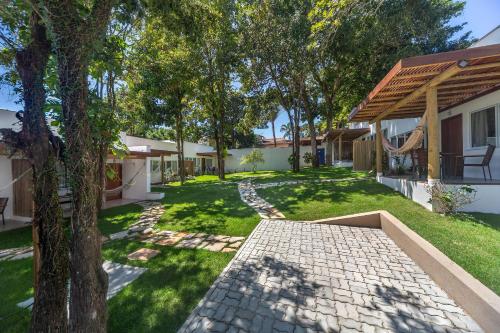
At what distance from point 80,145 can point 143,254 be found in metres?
3.32

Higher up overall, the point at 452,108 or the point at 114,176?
A: the point at 452,108

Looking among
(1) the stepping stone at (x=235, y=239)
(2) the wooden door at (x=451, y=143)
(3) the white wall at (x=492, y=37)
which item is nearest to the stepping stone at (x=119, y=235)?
(1) the stepping stone at (x=235, y=239)

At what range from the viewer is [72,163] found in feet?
6.19

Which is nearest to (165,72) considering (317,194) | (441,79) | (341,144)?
(317,194)

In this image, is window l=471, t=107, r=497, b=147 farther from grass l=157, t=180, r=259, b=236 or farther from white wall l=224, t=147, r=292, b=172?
white wall l=224, t=147, r=292, b=172

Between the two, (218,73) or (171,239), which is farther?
(218,73)

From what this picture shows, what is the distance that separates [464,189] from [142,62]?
9401 millimetres

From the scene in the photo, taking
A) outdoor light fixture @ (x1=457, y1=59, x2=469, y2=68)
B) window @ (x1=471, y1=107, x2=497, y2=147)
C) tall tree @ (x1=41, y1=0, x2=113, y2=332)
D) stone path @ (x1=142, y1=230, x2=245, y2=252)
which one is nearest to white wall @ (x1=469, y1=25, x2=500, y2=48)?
window @ (x1=471, y1=107, x2=497, y2=147)

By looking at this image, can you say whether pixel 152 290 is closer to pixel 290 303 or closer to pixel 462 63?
pixel 290 303

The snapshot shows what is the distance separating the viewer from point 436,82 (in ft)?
17.8

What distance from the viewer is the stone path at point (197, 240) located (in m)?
4.77

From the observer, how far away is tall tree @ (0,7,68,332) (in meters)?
1.97

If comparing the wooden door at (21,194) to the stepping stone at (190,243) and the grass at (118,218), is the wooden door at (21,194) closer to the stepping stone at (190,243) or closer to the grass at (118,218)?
the grass at (118,218)

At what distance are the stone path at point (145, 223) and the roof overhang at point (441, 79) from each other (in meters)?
7.06
